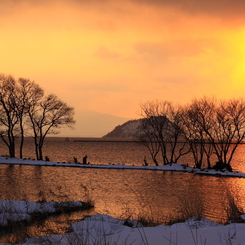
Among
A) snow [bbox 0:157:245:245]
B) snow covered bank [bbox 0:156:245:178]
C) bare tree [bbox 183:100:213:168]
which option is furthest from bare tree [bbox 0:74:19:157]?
snow [bbox 0:157:245:245]

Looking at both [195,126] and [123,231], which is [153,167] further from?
[123,231]

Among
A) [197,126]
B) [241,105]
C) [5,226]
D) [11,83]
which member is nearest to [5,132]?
[11,83]

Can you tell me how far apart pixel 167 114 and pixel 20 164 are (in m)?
21.7

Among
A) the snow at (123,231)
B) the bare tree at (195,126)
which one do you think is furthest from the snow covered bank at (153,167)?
the snow at (123,231)

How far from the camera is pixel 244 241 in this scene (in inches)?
239

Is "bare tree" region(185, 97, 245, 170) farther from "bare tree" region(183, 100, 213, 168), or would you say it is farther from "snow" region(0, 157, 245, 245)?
"snow" region(0, 157, 245, 245)

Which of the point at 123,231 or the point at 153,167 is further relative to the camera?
the point at 153,167

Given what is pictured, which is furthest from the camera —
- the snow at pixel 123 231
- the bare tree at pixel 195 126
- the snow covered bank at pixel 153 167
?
the bare tree at pixel 195 126

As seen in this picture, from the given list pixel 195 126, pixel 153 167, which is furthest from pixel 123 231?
pixel 195 126

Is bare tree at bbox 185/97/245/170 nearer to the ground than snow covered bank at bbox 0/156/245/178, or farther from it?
farther from it

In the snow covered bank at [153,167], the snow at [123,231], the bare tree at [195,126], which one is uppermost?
the bare tree at [195,126]

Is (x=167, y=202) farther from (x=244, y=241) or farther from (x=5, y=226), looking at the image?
(x=244, y=241)

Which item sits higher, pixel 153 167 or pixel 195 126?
pixel 195 126

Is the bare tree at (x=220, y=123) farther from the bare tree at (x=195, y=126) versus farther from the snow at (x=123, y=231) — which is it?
the snow at (x=123, y=231)
